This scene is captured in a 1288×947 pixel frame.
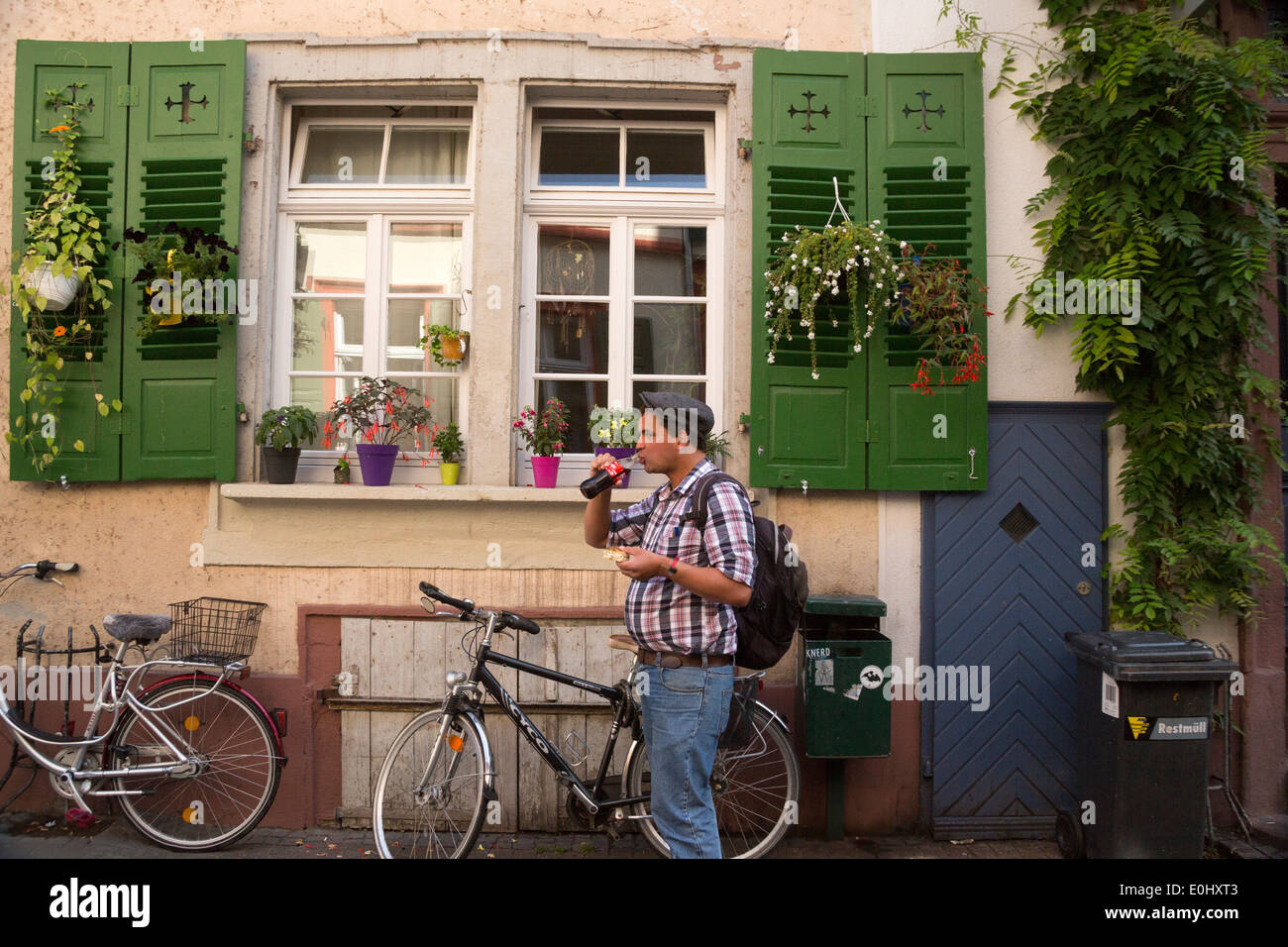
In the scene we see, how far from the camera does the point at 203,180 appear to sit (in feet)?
16.0

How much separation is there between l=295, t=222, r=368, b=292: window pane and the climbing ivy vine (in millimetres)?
3732

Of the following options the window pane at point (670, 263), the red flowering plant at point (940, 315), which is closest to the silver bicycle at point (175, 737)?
the window pane at point (670, 263)

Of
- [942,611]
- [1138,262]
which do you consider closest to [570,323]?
[942,611]

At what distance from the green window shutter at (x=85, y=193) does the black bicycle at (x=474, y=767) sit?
230 centimetres

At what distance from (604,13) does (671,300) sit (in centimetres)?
165

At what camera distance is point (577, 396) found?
16.9ft

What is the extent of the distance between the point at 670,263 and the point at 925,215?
1.45 m

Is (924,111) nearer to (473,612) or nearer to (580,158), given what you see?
(580,158)

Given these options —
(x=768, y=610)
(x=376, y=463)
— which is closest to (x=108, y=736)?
(x=376, y=463)

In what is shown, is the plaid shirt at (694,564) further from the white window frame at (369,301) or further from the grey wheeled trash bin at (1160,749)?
the white window frame at (369,301)

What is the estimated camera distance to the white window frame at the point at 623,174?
5152mm

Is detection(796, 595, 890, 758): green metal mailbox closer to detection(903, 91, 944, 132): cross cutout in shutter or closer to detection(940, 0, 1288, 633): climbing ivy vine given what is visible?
detection(940, 0, 1288, 633): climbing ivy vine
